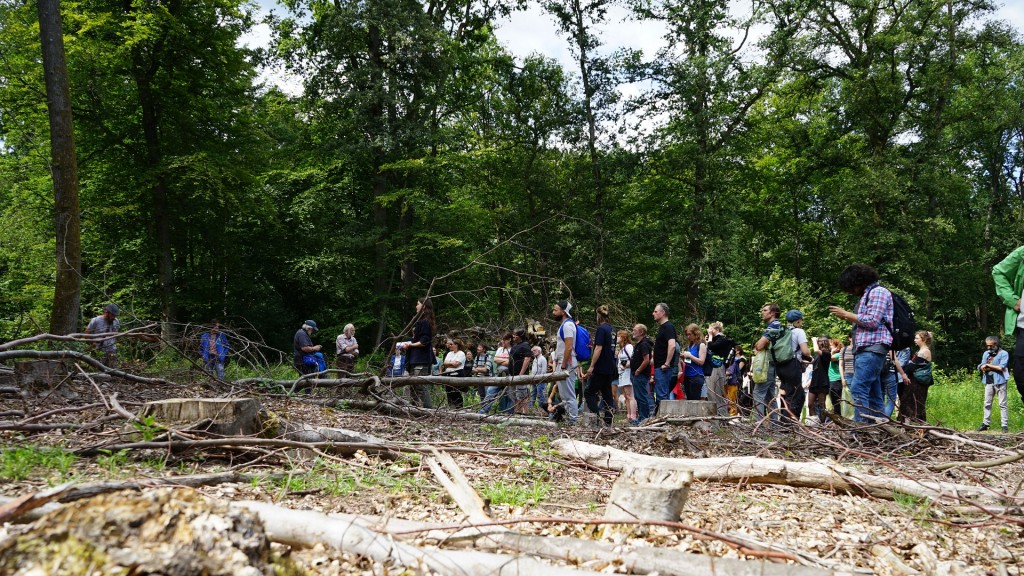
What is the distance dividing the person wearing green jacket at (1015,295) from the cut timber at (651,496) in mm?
3781

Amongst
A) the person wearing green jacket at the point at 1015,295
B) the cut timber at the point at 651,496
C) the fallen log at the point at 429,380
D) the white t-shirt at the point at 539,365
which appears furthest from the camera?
the white t-shirt at the point at 539,365

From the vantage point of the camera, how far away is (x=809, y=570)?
7.97 ft

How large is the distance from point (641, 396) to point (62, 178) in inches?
352

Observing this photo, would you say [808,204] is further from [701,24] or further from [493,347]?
[493,347]

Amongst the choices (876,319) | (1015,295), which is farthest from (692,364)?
(1015,295)

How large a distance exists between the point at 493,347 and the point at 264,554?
11679 mm

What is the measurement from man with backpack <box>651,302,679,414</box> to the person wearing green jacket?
3.95m

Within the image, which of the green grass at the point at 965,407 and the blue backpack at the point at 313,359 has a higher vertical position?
the blue backpack at the point at 313,359

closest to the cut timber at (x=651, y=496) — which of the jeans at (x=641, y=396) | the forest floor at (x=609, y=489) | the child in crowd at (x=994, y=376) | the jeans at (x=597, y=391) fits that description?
the forest floor at (x=609, y=489)

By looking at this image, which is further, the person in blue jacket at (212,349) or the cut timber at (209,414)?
the person in blue jacket at (212,349)

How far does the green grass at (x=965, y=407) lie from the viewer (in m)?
12.1

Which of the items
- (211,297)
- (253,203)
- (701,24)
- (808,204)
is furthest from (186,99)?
(808,204)

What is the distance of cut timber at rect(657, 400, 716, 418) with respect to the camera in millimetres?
7184

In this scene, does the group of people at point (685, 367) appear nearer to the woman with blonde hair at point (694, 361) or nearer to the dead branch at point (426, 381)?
the woman with blonde hair at point (694, 361)
